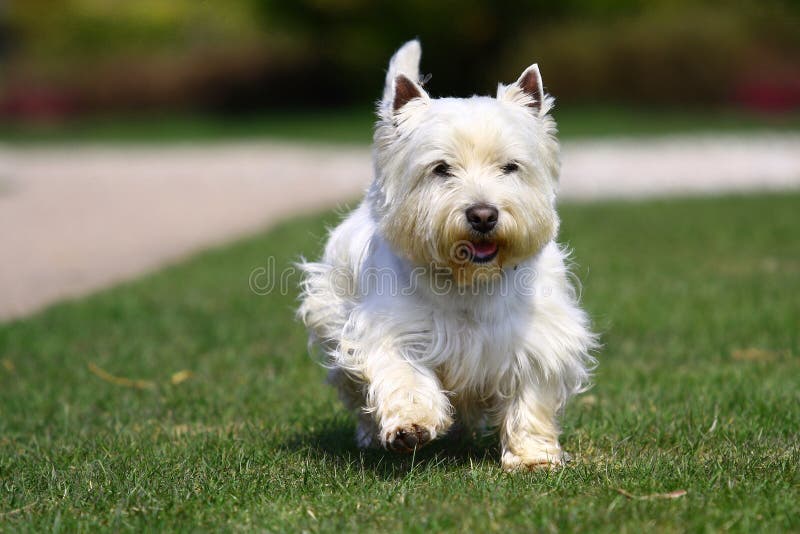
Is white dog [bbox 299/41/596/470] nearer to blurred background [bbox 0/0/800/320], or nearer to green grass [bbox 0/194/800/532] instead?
green grass [bbox 0/194/800/532]

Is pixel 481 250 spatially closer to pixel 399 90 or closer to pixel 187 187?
pixel 399 90

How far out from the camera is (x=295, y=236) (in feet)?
40.8

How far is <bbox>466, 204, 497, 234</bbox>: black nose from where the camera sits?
4.34 m

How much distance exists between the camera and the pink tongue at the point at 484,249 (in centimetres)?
441

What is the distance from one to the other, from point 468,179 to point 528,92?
1.87 feet

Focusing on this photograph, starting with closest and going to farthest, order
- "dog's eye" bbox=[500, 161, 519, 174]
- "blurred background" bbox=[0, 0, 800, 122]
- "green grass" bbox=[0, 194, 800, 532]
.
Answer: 1. "green grass" bbox=[0, 194, 800, 532]
2. "dog's eye" bbox=[500, 161, 519, 174]
3. "blurred background" bbox=[0, 0, 800, 122]

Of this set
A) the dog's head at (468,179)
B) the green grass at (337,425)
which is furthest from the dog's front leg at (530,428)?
the dog's head at (468,179)

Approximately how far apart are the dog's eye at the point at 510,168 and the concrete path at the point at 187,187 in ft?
18.0

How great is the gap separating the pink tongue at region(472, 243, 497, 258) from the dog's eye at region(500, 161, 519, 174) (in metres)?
0.32

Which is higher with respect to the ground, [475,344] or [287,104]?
[475,344]

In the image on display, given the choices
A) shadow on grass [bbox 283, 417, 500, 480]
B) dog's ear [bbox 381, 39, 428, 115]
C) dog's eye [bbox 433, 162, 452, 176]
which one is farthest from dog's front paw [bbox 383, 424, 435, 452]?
dog's ear [bbox 381, 39, 428, 115]

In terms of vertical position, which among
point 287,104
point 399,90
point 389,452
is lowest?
point 287,104

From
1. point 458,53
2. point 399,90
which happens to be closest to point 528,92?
point 399,90

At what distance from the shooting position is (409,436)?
4.37 meters
